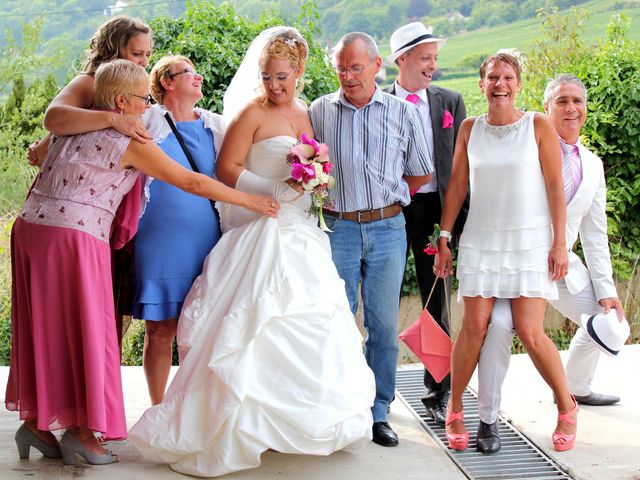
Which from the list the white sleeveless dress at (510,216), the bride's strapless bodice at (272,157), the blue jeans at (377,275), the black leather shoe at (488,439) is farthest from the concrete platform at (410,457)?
the bride's strapless bodice at (272,157)

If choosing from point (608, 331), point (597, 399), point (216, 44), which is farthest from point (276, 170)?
point (216, 44)

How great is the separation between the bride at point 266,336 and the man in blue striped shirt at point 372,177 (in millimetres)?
168

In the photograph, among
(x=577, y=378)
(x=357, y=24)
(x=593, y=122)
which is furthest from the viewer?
(x=357, y=24)

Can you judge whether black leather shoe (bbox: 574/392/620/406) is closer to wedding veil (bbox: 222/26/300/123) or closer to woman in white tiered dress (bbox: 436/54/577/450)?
woman in white tiered dress (bbox: 436/54/577/450)

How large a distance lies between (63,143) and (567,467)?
2.79 m

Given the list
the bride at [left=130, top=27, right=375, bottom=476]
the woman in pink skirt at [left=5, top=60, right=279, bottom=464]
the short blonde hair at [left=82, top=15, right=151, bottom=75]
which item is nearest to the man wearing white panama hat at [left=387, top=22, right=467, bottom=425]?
the bride at [left=130, top=27, right=375, bottom=476]

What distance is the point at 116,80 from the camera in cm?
431

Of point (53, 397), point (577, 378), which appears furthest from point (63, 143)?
point (577, 378)

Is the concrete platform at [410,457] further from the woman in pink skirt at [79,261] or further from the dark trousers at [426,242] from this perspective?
the dark trousers at [426,242]

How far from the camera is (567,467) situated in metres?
4.54

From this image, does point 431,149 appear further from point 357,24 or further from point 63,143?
point 357,24

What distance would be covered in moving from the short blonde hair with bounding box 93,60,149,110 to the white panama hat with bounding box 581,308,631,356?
2.60m

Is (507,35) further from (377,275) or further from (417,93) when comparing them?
(377,275)

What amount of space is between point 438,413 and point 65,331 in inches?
81.9
